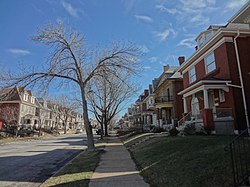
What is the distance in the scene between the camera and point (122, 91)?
1303 inches

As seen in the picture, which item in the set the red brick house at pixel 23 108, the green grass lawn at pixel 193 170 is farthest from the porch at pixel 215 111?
the red brick house at pixel 23 108

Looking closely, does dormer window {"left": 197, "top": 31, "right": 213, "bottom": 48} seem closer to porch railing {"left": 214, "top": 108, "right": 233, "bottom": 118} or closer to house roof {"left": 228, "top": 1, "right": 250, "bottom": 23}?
house roof {"left": 228, "top": 1, "right": 250, "bottom": 23}

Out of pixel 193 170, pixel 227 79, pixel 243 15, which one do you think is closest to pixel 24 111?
pixel 227 79

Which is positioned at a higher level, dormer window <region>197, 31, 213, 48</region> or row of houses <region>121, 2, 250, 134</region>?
dormer window <region>197, 31, 213, 48</region>

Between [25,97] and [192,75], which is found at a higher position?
[25,97]

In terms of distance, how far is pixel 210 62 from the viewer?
18469 mm

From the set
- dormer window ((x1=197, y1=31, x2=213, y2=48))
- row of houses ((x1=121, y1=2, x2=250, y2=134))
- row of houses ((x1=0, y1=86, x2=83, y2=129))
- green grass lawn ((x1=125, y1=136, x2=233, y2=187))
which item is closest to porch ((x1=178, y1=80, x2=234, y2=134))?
row of houses ((x1=121, y1=2, x2=250, y2=134))

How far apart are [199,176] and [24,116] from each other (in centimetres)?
5273

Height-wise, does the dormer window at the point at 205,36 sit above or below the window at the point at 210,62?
above

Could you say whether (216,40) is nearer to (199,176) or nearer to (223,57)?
(223,57)

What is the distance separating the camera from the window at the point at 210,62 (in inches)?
711

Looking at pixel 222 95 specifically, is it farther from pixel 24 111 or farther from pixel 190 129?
pixel 24 111

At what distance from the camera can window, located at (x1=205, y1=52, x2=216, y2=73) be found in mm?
18047

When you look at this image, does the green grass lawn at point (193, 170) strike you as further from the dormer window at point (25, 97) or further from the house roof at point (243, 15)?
the dormer window at point (25, 97)
